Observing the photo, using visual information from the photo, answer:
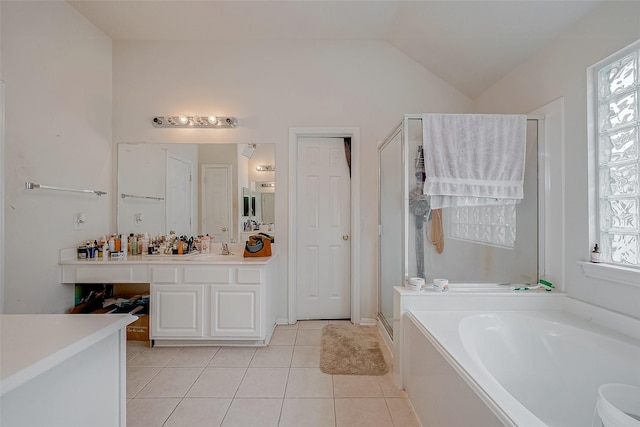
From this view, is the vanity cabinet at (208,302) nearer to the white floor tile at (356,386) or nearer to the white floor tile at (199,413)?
the white floor tile at (199,413)

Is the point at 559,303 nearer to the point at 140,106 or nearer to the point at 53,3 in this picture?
the point at 140,106

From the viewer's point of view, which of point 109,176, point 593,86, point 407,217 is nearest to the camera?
point 593,86

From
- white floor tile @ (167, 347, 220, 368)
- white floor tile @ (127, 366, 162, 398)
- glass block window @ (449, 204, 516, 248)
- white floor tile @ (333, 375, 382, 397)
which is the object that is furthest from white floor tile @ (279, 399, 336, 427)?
glass block window @ (449, 204, 516, 248)

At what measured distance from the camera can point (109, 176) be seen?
114 inches

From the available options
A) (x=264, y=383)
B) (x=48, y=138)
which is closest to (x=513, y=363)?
(x=264, y=383)

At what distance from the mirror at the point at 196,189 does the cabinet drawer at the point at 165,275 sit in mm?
595

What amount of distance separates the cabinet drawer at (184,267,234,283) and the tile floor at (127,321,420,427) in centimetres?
60

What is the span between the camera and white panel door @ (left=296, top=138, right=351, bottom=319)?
307 centimetres

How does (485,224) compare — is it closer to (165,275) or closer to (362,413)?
(362,413)

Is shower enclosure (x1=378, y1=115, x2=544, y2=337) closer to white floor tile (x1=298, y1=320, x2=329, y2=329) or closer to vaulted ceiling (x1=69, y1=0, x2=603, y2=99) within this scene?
vaulted ceiling (x1=69, y1=0, x2=603, y2=99)

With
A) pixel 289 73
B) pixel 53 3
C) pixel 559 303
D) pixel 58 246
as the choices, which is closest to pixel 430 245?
pixel 559 303

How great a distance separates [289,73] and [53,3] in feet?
6.31

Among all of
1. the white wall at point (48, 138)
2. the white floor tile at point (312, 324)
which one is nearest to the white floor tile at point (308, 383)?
the white floor tile at point (312, 324)

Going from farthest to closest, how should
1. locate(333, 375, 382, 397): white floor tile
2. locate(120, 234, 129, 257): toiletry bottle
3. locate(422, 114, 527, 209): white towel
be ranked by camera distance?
1. locate(120, 234, 129, 257): toiletry bottle
2. locate(422, 114, 527, 209): white towel
3. locate(333, 375, 382, 397): white floor tile
